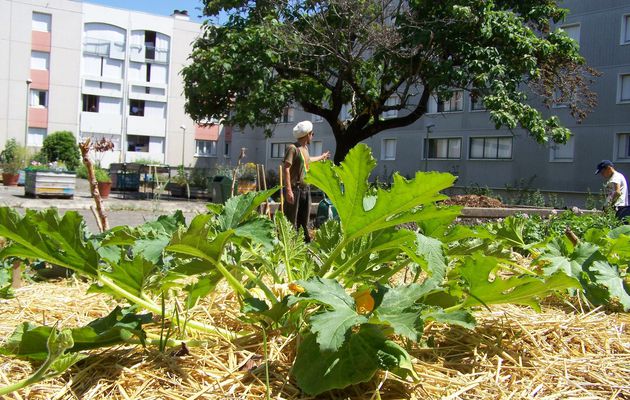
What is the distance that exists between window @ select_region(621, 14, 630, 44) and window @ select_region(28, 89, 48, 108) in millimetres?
40687

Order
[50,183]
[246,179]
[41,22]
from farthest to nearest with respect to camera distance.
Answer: [41,22], [246,179], [50,183]

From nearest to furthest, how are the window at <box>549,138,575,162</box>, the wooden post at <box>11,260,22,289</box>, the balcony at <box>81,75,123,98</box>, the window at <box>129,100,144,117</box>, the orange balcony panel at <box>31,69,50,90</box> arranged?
the wooden post at <box>11,260,22,289</box> < the window at <box>549,138,575,162</box> < the orange balcony panel at <box>31,69,50,90</box> < the balcony at <box>81,75,123,98</box> < the window at <box>129,100,144,117</box>

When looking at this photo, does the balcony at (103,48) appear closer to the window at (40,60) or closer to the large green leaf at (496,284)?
the window at (40,60)

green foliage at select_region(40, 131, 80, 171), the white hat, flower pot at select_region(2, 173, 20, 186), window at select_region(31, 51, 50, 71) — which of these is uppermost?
window at select_region(31, 51, 50, 71)

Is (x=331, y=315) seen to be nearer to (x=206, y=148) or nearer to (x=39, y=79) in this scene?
(x=39, y=79)

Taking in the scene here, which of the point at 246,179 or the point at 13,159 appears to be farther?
the point at 13,159

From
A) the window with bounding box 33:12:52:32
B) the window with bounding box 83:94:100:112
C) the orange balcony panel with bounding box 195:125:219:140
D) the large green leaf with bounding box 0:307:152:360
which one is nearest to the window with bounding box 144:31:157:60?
the window with bounding box 83:94:100:112

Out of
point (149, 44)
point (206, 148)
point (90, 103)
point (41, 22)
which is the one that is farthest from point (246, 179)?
point (149, 44)

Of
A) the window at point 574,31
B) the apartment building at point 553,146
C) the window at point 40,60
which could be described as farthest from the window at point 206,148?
the window at point 574,31

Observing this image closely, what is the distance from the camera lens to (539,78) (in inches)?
701

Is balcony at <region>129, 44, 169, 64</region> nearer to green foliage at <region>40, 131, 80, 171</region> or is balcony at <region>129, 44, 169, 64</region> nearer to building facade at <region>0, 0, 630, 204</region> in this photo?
building facade at <region>0, 0, 630, 204</region>

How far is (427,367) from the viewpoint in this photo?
1350mm

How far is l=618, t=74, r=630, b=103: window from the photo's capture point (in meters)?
25.0

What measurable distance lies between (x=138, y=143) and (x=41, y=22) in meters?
12.0
